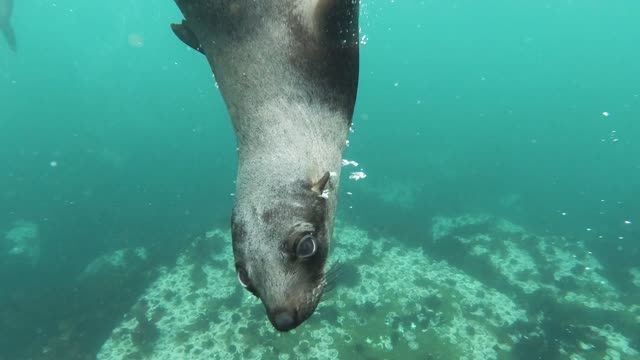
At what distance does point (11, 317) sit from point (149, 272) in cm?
421

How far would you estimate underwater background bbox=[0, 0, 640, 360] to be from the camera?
1148 centimetres

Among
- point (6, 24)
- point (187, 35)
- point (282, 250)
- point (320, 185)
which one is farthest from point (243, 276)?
point (6, 24)

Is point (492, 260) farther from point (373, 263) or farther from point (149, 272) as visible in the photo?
point (149, 272)

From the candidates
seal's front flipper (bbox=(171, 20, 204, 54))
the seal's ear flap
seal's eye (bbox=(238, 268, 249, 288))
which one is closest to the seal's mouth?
seal's eye (bbox=(238, 268, 249, 288))

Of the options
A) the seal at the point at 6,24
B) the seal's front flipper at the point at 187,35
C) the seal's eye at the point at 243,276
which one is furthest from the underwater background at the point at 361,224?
the seal at the point at 6,24

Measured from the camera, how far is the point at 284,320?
1.44 meters

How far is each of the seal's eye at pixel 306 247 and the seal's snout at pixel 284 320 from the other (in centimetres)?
19

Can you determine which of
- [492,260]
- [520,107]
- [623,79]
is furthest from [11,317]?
[623,79]

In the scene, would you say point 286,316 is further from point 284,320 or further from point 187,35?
point 187,35

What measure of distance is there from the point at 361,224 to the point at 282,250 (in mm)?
15363

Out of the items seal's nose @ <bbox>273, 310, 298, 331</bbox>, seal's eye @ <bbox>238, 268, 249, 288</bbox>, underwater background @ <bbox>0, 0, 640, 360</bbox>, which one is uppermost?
seal's eye @ <bbox>238, 268, 249, 288</bbox>

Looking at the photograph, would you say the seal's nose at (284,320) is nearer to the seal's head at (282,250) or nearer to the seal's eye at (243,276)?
the seal's head at (282,250)

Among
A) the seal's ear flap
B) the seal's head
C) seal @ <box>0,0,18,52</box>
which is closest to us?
the seal's head

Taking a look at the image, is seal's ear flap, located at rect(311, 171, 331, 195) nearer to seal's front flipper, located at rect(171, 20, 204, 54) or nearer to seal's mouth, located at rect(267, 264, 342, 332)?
seal's mouth, located at rect(267, 264, 342, 332)
